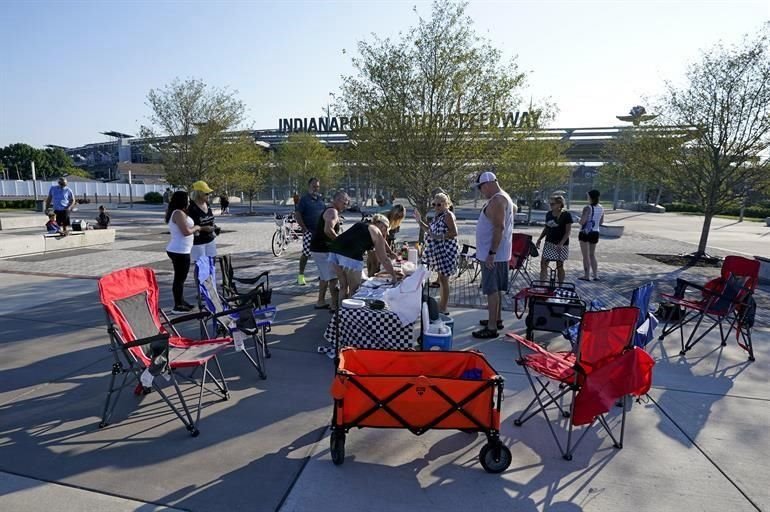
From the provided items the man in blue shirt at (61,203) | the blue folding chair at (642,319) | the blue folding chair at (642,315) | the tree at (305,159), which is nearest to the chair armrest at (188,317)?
the blue folding chair at (642,319)

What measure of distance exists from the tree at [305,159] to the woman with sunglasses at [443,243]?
27410 millimetres

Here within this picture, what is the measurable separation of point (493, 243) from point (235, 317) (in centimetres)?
285

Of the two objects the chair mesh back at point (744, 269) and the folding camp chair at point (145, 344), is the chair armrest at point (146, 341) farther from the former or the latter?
the chair mesh back at point (744, 269)

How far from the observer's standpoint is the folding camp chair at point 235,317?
4023 mm

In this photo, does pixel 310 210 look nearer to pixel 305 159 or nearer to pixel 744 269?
pixel 744 269

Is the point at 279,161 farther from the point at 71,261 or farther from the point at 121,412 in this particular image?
the point at 121,412

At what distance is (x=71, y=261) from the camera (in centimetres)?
995

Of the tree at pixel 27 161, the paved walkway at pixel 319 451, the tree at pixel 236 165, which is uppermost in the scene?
the tree at pixel 27 161

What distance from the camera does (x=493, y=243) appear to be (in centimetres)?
501

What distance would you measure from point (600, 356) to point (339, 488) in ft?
6.49

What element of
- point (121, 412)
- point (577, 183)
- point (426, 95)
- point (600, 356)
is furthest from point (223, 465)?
point (577, 183)

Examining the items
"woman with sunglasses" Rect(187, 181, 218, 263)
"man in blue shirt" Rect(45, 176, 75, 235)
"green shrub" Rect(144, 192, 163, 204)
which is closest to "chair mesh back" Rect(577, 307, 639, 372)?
"woman with sunglasses" Rect(187, 181, 218, 263)

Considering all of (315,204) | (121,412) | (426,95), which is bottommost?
(121,412)

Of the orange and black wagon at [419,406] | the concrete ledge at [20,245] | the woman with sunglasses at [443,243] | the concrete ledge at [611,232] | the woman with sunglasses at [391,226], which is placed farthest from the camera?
the concrete ledge at [611,232]
